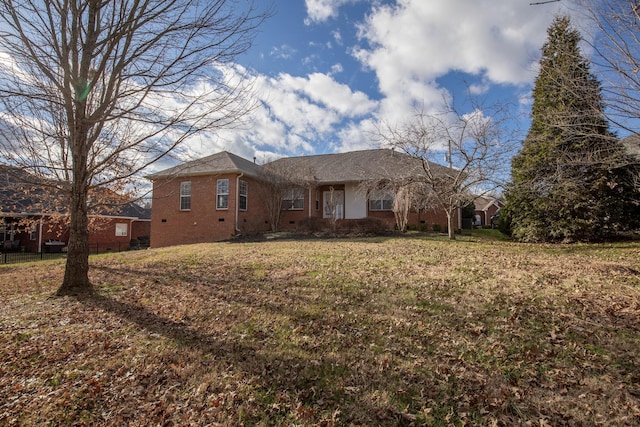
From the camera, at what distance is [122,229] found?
26641 mm

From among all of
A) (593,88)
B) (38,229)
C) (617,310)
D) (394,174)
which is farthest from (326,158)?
→ (38,229)

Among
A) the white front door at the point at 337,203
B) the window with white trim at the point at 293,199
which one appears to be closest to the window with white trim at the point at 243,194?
the window with white trim at the point at 293,199

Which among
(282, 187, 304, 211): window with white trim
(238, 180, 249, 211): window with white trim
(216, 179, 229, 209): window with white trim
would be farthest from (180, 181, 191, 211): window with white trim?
(282, 187, 304, 211): window with white trim

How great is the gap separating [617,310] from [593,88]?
4596 mm

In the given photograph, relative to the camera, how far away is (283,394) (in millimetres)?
3062

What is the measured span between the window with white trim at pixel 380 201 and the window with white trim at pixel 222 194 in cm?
840

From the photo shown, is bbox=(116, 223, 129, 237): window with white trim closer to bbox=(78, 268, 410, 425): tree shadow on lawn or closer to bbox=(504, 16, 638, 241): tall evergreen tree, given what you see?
bbox=(78, 268, 410, 425): tree shadow on lawn

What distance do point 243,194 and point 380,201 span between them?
8246mm

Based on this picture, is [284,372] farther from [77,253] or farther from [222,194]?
[222,194]

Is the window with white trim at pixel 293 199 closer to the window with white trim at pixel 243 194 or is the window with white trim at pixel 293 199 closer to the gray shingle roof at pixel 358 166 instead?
the gray shingle roof at pixel 358 166

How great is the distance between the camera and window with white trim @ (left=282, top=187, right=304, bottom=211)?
1853cm

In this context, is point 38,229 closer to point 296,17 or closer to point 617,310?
point 296,17

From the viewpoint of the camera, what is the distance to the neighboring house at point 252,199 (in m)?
17.0

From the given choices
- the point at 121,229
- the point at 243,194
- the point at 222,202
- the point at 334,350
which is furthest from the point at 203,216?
the point at 334,350
